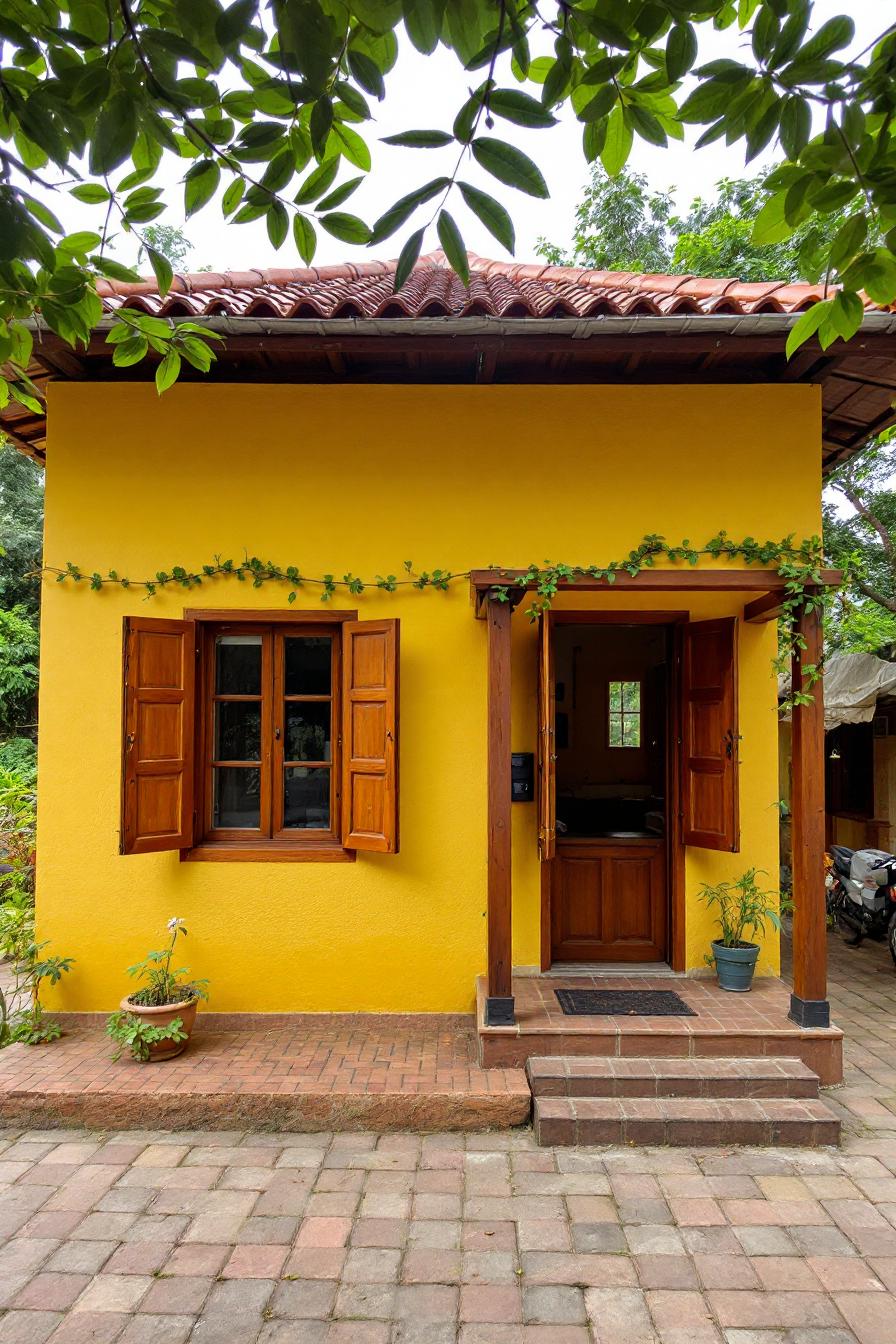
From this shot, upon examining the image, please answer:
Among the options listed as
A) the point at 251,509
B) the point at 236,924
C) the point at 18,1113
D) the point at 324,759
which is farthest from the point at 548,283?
the point at 18,1113

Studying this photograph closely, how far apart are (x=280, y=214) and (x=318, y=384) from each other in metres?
3.31

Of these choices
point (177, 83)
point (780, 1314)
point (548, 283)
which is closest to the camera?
point (177, 83)

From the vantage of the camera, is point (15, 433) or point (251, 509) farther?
point (15, 433)

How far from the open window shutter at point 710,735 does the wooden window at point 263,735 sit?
196 cm

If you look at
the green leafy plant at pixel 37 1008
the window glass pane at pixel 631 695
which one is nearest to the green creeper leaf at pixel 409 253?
the green leafy plant at pixel 37 1008

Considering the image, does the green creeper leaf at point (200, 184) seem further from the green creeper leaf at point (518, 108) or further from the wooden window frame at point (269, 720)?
the wooden window frame at point (269, 720)

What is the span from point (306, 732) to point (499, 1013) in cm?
209

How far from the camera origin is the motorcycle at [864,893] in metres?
7.01

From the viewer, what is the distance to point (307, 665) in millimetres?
5023

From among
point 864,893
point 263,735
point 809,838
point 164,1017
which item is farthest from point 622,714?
point 164,1017

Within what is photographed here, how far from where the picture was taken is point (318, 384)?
4.93 m

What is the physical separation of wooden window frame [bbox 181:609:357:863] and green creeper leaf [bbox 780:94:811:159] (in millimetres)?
3642

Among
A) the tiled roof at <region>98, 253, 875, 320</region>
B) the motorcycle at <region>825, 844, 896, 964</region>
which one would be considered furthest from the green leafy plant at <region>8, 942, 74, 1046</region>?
the motorcycle at <region>825, 844, 896, 964</region>

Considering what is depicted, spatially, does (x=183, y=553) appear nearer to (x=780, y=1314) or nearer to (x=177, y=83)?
(x=177, y=83)
